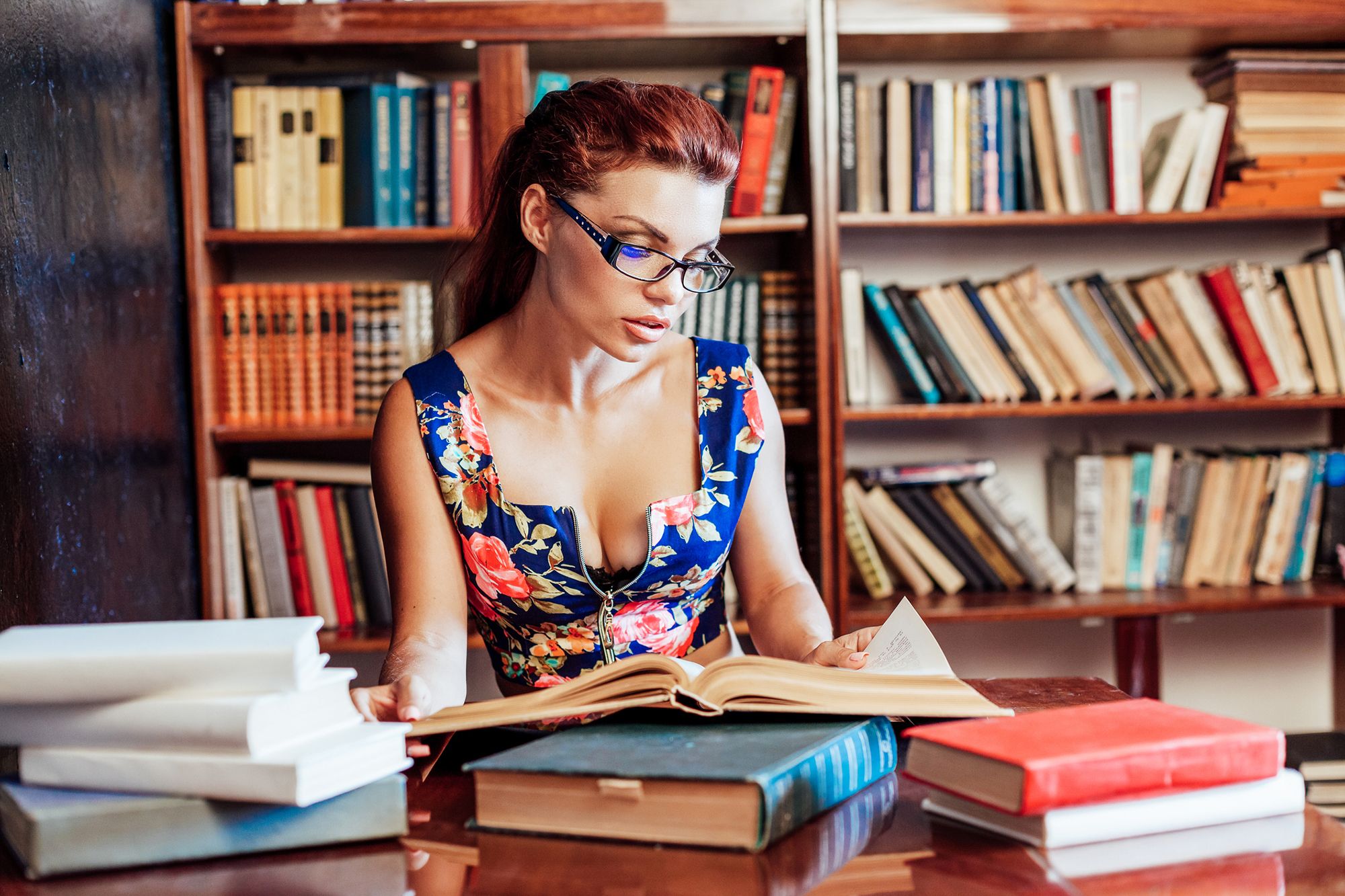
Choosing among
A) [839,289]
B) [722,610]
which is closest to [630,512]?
[722,610]

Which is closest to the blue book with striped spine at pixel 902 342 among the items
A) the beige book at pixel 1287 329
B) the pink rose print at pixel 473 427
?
the beige book at pixel 1287 329

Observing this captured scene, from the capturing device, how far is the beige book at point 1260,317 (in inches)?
96.7

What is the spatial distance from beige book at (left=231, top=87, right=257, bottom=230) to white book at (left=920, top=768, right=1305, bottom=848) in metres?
2.03

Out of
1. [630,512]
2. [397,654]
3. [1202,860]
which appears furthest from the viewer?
[630,512]

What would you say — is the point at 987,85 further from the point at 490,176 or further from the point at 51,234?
the point at 51,234

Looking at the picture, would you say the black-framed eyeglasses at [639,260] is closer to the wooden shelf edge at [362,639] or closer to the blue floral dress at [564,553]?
the blue floral dress at [564,553]

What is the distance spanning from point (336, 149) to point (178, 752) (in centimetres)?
190

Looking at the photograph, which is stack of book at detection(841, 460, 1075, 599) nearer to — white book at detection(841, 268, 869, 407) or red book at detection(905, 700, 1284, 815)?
white book at detection(841, 268, 869, 407)

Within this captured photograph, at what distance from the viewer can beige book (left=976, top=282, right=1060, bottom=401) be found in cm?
245

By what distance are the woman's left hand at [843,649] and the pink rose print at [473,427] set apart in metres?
0.52

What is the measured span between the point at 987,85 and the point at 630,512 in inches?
54.9

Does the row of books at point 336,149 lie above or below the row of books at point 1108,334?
above

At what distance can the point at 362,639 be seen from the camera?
2316 mm

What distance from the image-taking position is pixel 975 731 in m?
0.77
